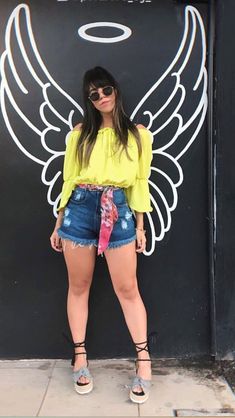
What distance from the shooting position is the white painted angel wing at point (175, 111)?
3070 millimetres

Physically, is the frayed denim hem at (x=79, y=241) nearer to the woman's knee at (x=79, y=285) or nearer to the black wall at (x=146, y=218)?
the woman's knee at (x=79, y=285)

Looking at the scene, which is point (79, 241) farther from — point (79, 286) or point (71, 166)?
point (71, 166)

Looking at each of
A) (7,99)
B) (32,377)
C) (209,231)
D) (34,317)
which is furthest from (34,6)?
(32,377)

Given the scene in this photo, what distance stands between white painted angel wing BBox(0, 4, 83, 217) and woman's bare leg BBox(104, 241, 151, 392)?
633 mm

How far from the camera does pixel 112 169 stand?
271cm

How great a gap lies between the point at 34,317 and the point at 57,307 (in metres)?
0.17

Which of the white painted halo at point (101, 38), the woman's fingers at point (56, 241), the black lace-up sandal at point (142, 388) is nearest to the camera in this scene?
the black lace-up sandal at point (142, 388)

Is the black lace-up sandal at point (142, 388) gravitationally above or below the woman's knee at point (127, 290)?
below

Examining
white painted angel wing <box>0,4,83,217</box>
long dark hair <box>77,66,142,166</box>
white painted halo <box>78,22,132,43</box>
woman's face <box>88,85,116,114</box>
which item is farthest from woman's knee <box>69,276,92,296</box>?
white painted halo <box>78,22,132,43</box>

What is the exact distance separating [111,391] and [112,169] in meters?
1.31

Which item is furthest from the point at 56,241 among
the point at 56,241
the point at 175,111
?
the point at 175,111

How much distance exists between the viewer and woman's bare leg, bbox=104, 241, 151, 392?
9.24 ft

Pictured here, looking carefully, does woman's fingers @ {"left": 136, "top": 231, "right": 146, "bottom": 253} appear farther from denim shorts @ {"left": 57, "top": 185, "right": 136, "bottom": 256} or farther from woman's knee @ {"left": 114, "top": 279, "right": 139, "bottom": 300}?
woman's knee @ {"left": 114, "top": 279, "right": 139, "bottom": 300}

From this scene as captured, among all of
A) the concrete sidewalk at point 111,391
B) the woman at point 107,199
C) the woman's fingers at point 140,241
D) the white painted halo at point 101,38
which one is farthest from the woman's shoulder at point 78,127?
the concrete sidewalk at point 111,391
